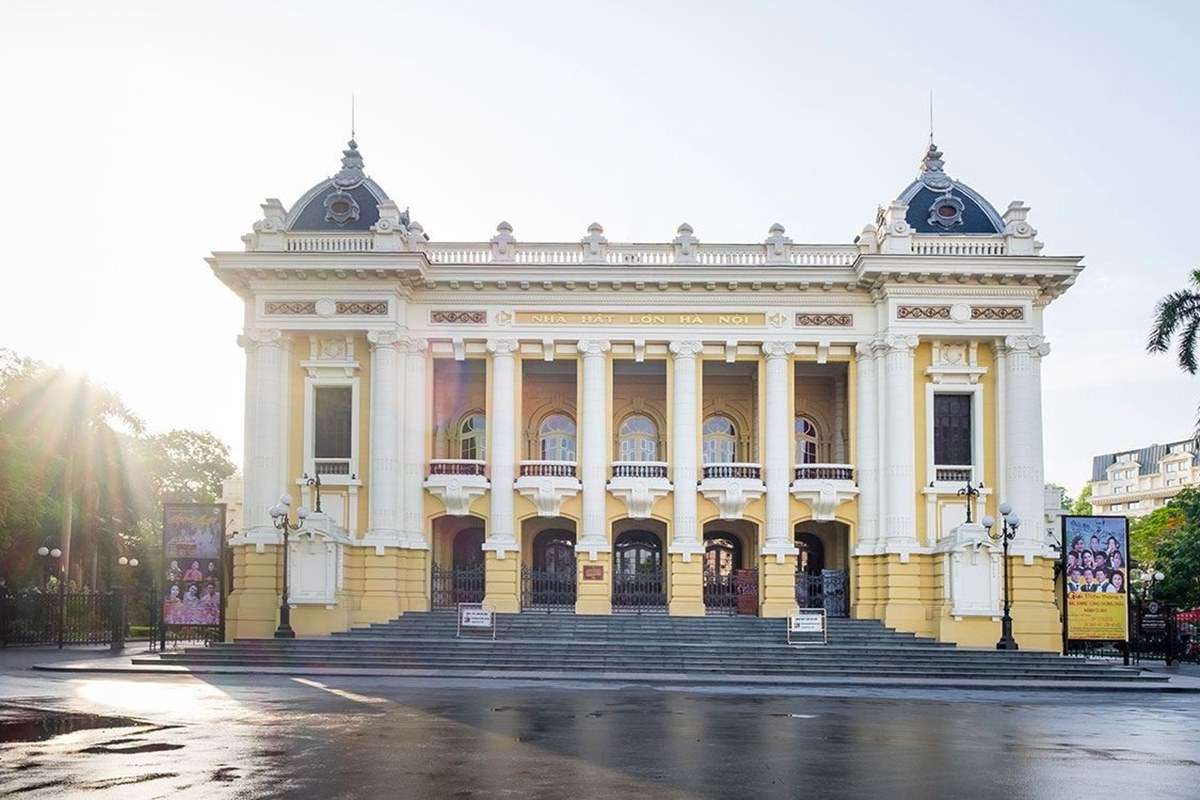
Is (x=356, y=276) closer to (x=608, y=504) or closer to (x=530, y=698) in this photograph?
(x=608, y=504)

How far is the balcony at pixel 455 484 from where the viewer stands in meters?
42.2

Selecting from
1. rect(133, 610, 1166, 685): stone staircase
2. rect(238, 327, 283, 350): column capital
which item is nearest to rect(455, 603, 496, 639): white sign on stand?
rect(133, 610, 1166, 685): stone staircase

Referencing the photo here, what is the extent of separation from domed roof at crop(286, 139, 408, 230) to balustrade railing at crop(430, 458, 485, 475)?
27.6ft

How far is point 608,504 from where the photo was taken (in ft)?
140

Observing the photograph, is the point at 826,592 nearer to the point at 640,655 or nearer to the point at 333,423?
the point at 640,655

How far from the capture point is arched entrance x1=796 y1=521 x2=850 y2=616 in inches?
1666

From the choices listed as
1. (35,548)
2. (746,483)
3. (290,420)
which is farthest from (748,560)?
(35,548)

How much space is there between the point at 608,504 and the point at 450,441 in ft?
24.7

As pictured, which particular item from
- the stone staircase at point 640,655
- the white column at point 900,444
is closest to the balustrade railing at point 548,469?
the stone staircase at point 640,655

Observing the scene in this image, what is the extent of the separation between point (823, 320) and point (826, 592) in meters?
9.05

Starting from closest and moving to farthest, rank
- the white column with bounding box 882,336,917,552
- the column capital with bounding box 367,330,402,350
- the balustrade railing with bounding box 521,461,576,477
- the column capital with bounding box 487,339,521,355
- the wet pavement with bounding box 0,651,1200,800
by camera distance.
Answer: the wet pavement with bounding box 0,651,1200,800
the white column with bounding box 882,336,917,552
the column capital with bounding box 367,330,402,350
the column capital with bounding box 487,339,521,355
the balustrade railing with bounding box 521,461,576,477

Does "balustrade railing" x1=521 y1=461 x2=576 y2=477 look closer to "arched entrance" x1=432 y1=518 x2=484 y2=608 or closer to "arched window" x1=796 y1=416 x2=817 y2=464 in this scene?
"arched entrance" x1=432 y1=518 x2=484 y2=608

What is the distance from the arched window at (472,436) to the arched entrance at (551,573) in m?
3.90

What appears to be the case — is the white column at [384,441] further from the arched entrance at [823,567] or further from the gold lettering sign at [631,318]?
the arched entrance at [823,567]
